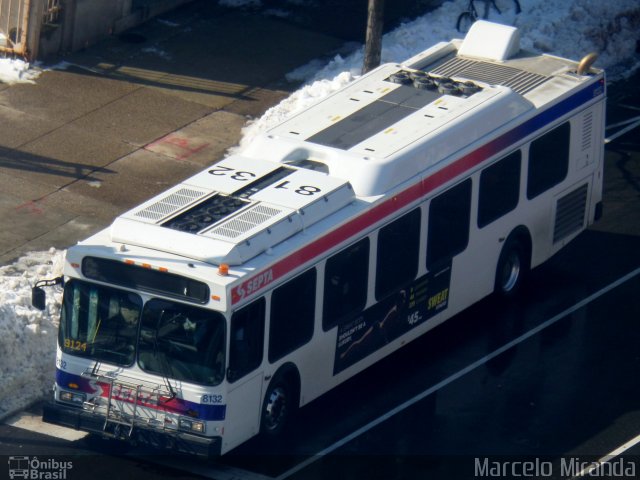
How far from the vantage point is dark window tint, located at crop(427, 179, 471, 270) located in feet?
54.9

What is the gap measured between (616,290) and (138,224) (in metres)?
7.17

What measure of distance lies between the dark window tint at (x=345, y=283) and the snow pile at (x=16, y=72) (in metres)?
10.00

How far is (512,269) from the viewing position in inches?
730

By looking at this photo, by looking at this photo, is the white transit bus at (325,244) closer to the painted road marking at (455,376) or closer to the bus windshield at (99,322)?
the bus windshield at (99,322)

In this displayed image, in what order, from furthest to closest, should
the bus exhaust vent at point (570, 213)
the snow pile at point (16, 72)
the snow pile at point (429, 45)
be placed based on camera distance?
the snow pile at point (16, 72), the bus exhaust vent at point (570, 213), the snow pile at point (429, 45)

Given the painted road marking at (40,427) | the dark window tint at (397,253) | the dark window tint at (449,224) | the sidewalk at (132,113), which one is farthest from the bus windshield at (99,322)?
the sidewalk at (132,113)

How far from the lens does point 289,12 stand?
2711 centimetres

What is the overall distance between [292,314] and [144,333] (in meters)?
1.57

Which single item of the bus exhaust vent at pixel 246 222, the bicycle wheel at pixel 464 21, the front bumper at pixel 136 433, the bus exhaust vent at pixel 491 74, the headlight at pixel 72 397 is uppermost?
the bus exhaust vent at pixel 491 74

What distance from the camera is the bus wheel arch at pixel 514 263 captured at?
18.2m

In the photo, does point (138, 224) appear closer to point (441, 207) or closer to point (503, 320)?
point (441, 207)

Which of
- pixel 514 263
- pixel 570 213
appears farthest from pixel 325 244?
pixel 570 213

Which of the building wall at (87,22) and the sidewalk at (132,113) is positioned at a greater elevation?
the building wall at (87,22)

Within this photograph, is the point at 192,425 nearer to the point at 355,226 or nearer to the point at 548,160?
the point at 355,226
